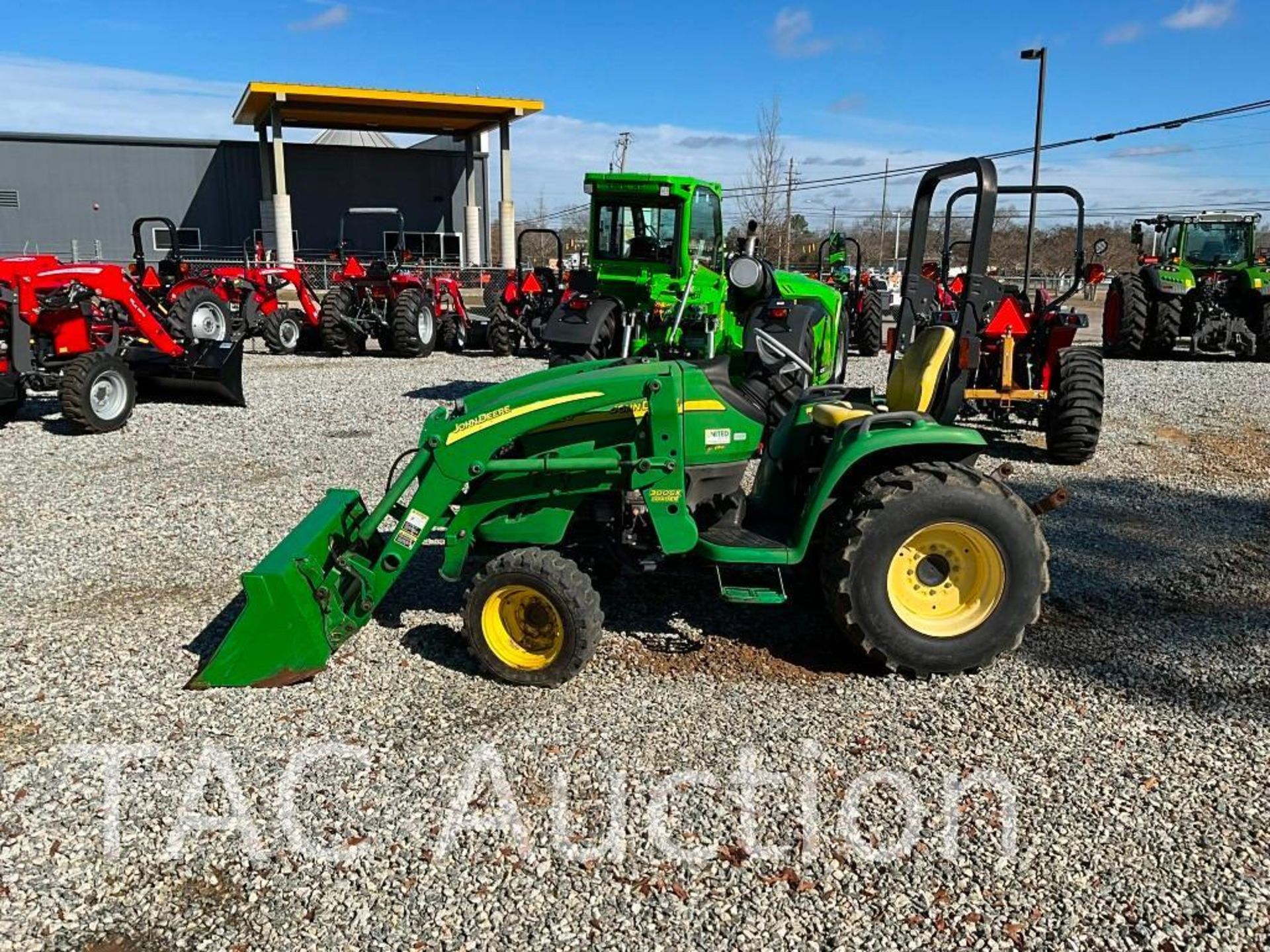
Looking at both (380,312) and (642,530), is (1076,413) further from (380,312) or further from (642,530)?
(380,312)

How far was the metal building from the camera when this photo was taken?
104ft

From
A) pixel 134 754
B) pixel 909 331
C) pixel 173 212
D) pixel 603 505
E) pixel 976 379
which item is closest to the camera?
pixel 134 754

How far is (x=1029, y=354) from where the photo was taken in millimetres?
8812

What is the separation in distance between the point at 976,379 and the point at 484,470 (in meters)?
6.10

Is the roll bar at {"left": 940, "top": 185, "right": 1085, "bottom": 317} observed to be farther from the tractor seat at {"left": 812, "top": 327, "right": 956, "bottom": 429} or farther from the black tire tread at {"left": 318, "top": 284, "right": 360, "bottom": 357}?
the black tire tread at {"left": 318, "top": 284, "right": 360, "bottom": 357}

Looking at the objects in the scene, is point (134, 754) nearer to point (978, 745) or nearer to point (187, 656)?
point (187, 656)

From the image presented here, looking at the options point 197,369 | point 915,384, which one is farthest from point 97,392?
point 915,384

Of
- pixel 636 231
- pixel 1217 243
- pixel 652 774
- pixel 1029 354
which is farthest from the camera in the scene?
pixel 1217 243

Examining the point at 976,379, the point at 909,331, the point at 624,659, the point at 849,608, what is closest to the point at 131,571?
the point at 624,659

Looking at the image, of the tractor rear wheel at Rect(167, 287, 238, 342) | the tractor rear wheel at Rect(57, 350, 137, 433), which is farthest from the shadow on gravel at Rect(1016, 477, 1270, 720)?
the tractor rear wheel at Rect(167, 287, 238, 342)

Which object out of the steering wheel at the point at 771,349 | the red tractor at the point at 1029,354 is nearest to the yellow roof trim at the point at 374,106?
the red tractor at the point at 1029,354

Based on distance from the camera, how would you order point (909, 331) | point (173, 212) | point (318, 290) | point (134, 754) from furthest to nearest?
point (173, 212)
point (318, 290)
point (909, 331)
point (134, 754)

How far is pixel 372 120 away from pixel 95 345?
24.3 m

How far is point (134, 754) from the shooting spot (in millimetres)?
3576
